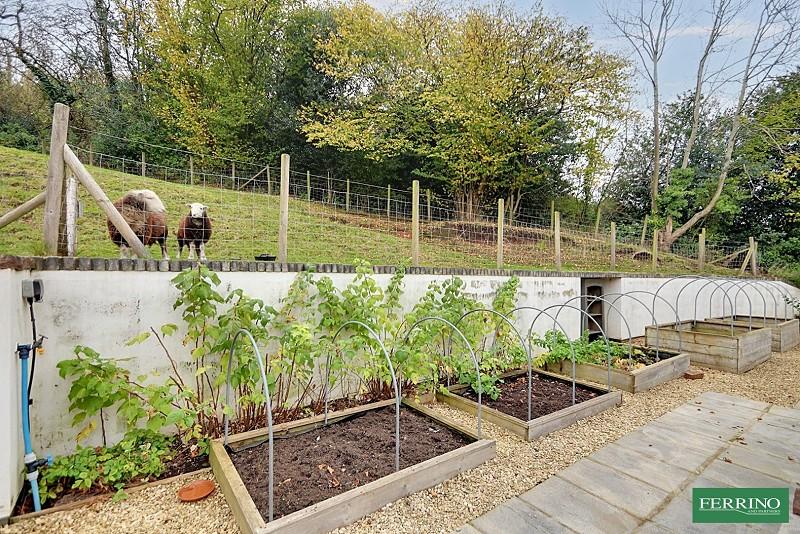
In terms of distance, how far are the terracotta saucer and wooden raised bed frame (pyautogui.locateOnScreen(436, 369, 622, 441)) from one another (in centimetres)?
239

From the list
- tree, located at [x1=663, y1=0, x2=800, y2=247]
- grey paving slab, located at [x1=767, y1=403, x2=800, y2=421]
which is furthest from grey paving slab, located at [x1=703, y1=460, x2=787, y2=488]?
tree, located at [x1=663, y1=0, x2=800, y2=247]

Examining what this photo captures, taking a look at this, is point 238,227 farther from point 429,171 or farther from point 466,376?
point 429,171

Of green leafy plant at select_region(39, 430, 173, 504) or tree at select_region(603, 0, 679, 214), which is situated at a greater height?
tree at select_region(603, 0, 679, 214)

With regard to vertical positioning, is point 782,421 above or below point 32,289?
below

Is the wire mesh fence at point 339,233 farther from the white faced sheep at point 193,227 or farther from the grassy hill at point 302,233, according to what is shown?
the white faced sheep at point 193,227

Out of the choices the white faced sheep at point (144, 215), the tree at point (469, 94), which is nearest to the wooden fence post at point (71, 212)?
the white faced sheep at point (144, 215)

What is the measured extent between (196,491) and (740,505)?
11.6 feet

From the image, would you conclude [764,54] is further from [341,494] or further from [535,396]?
[341,494]

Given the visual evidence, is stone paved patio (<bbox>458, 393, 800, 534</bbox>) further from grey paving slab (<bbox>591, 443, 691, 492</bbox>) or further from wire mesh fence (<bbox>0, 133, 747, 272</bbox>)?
wire mesh fence (<bbox>0, 133, 747, 272</bbox>)

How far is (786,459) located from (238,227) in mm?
7886

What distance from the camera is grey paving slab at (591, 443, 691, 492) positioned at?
2641 millimetres

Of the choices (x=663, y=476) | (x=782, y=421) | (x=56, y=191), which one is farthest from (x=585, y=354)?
(x=56, y=191)

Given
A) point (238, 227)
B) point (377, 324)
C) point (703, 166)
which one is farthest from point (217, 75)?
point (703, 166)

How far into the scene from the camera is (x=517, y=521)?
7.20 ft
